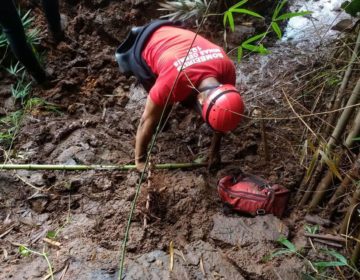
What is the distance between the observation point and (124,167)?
259 cm

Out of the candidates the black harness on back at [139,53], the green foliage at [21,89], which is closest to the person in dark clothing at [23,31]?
the green foliage at [21,89]

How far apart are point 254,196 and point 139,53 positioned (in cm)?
131

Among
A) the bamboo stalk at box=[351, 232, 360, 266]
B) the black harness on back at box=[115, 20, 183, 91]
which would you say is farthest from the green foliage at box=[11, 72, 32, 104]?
the bamboo stalk at box=[351, 232, 360, 266]

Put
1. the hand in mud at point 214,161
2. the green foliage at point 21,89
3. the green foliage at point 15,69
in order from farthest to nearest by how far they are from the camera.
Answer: the green foliage at point 15,69, the green foliage at point 21,89, the hand in mud at point 214,161

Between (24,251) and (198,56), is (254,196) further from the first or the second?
(24,251)

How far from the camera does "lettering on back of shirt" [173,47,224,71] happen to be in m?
2.33

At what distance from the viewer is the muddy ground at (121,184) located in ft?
6.55

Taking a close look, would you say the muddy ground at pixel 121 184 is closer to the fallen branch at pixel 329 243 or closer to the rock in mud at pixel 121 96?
the rock in mud at pixel 121 96

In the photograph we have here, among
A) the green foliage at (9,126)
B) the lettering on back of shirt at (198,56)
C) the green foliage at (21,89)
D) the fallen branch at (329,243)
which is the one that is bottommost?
the green foliage at (9,126)

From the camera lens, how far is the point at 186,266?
78.1 inches

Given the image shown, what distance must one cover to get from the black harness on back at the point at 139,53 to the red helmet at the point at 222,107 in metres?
0.63

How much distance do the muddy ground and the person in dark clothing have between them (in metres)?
0.16

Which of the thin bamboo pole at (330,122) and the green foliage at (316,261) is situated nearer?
the green foliage at (316,261)

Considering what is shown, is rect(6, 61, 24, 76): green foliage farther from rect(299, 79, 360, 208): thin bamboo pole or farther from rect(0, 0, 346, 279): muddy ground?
rect(299, 79, 360, 208): thin bamboo pole
